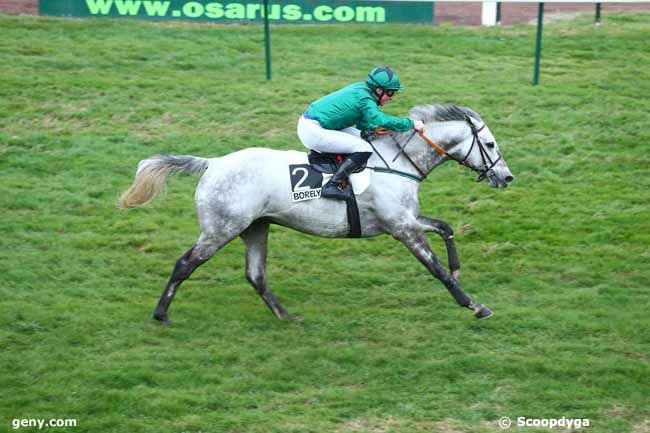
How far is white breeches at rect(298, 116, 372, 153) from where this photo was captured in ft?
29.0

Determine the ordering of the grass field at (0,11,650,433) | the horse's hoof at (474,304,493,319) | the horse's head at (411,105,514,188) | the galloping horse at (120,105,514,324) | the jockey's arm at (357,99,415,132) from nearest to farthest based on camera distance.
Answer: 1. the grass field at (0,11,650,433)
2. the jockey's arm at (357,99,415,132)
3. the galloping horse at (120,105,514,324)
4. the horse's hoof at (474,304,493,319)
5. the horse's head at (411,105,514,188)

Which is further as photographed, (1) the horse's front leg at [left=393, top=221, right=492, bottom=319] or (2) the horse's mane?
(2) the horse's mane

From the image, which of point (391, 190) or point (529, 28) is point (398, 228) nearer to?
point (391, 190)

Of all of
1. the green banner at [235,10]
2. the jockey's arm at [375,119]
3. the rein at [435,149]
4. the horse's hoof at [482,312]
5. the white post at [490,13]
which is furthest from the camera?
the white post at [490,13]

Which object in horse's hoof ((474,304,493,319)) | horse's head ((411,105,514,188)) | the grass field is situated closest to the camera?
the grass field

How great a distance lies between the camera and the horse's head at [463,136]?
9336 mm

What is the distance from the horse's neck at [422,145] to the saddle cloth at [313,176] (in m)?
0.33

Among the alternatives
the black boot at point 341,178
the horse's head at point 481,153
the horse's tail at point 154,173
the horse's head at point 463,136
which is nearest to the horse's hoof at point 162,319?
the horse's tail at point 154,173

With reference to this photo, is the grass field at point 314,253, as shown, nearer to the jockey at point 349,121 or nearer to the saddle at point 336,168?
the saddle at point 336,168

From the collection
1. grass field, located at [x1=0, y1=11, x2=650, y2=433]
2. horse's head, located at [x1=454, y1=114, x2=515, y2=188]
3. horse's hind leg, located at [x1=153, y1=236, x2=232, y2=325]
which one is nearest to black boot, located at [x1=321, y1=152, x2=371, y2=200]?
horse's hind leg, located at [x1=153, y1=236, x2=232, y2=325]

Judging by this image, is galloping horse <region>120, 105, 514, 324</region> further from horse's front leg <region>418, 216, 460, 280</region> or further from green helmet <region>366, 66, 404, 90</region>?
green helmet <region>366, 66, 404, 90</region>

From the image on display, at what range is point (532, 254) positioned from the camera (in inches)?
425

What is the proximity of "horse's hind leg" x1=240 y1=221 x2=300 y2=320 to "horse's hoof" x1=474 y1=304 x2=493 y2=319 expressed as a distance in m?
1.63

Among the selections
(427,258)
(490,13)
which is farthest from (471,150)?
(490,13)
